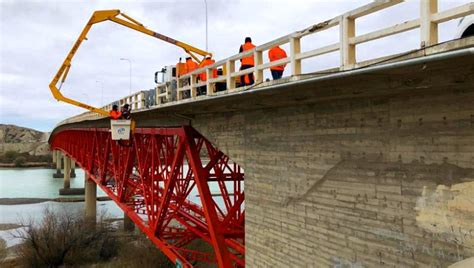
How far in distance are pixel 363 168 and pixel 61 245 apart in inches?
826

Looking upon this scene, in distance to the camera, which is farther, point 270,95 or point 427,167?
point 270,95

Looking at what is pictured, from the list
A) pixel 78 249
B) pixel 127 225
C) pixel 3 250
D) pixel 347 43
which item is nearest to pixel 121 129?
pixel 347 43

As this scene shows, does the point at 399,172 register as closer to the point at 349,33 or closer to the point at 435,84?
the point at 435,84

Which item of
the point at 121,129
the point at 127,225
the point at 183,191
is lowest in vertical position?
the point at 127,225

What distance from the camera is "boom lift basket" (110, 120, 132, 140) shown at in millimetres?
14148

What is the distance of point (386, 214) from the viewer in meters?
5.88

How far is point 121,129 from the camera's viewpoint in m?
14.2

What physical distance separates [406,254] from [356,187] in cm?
118

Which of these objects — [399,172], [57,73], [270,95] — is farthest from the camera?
[57,73]

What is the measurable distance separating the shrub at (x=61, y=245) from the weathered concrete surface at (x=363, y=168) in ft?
56.2

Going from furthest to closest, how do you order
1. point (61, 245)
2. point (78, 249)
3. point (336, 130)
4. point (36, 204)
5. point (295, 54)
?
point (36, 204), point (78, 249), point (61, 245), point (336, 130), point (295, 54)

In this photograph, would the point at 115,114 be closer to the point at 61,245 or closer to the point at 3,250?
the point at 61,245

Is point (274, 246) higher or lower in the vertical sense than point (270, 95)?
lower

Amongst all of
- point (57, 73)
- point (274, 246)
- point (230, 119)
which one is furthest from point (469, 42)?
point (57, 73)
